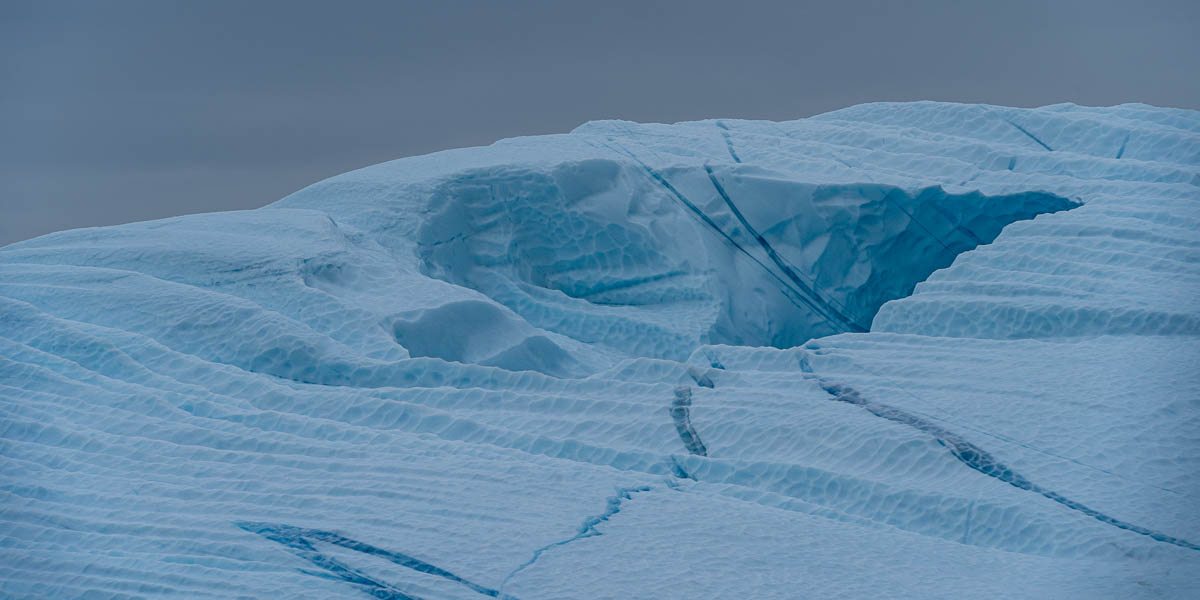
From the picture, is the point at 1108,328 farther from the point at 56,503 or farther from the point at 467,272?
the point at 56,503

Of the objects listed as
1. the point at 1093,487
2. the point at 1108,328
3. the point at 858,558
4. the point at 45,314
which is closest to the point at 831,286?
the point at 1108,328

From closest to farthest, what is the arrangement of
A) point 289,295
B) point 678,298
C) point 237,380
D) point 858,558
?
point 858,558 < point 237,380 < point 289,295 < point 678,298

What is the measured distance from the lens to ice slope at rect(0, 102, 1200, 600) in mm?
3090

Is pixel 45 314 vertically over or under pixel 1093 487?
over

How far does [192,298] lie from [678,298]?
250 cm

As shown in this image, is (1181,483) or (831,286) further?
(831,286)

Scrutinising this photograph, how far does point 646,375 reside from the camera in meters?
4.41

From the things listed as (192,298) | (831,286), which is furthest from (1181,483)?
(192,298)

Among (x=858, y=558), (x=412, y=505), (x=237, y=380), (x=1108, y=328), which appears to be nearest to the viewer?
(x=858, y=558)

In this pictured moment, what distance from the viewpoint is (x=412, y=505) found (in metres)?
3.32

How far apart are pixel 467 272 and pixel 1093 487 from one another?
3518 mm

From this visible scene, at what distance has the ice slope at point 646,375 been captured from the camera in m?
3.09

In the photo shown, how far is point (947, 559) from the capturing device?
312 cm

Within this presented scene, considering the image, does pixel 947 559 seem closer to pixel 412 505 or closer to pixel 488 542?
pixel 488 542
